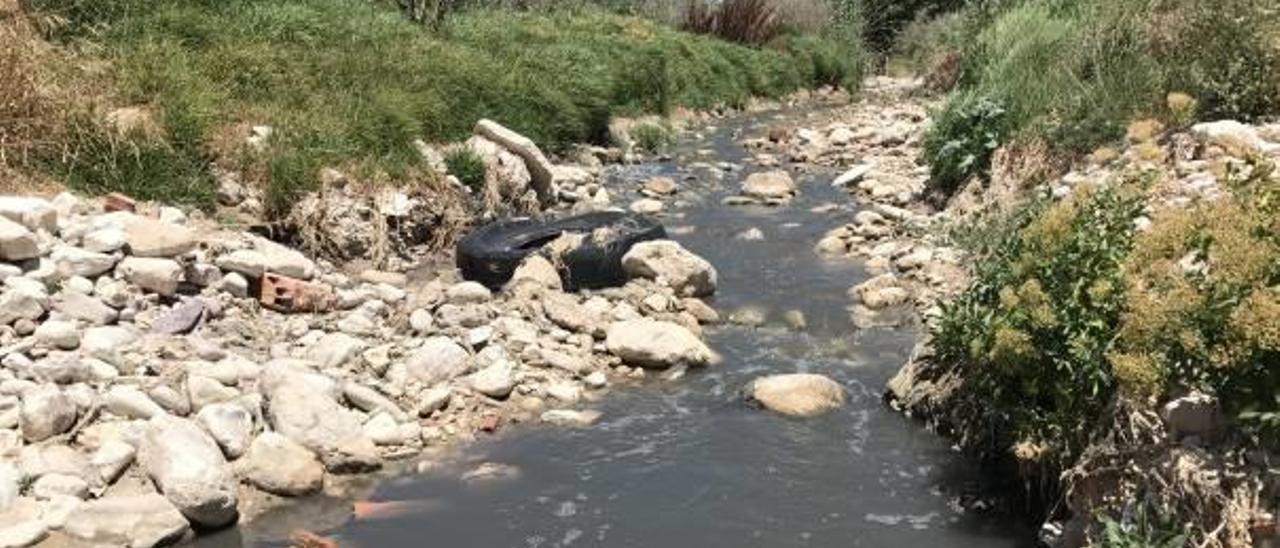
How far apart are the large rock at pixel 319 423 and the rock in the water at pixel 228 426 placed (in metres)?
0.17

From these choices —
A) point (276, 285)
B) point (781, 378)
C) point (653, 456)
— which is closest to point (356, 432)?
point (653, 456)

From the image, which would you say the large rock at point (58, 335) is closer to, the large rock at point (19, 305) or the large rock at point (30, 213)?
the large rock at point (19, 305)

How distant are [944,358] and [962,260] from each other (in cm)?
311

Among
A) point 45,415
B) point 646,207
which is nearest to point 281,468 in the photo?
point 45,415

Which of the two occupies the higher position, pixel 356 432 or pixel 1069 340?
pixel 1069 340

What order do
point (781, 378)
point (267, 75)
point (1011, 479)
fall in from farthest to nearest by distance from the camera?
point (267, 75)
point (781, 378)
point (1011, 479)

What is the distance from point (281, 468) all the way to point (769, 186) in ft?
27.2

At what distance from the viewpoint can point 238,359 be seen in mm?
6559

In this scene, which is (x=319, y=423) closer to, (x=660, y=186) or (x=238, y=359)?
(x=238, y=359)

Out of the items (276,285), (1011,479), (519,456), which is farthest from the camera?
(276,285)

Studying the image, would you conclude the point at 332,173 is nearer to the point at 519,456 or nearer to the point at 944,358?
the point at 519,456

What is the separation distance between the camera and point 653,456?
622 centimetres

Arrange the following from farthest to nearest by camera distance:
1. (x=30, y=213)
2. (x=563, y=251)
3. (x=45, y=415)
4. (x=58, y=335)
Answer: (x=563, y=251)
(x=30, y=213)
(x=58, y=335)
(x=45, y=415)

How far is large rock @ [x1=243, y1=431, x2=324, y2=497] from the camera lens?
5.54 m
